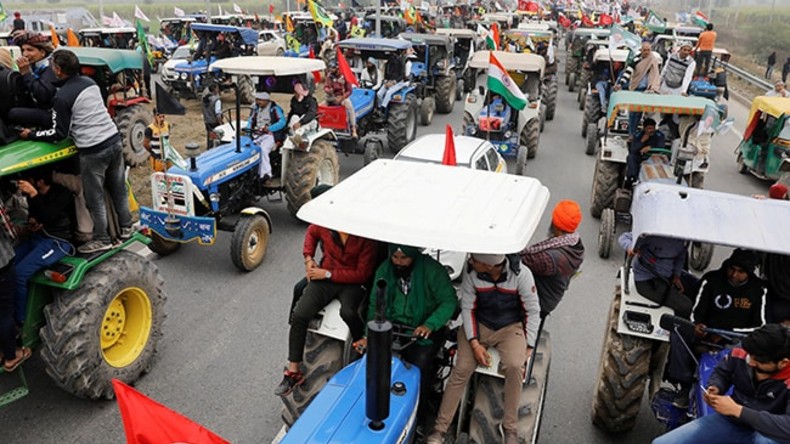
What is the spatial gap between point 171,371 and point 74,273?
1373mm

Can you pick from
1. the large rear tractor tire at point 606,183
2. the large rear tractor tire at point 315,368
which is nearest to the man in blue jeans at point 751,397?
the large rear tractor tire at point 315,368

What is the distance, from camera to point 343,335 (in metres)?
4.16

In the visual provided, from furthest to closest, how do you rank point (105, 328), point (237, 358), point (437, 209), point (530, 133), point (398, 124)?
point (398, 124), point (530, 133), point (237, 358), point (105, 328), point (437, 209)

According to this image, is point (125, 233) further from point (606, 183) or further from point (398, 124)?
point (398, 124)

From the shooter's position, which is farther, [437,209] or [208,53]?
[208,53]

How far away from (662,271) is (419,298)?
2.07 meters

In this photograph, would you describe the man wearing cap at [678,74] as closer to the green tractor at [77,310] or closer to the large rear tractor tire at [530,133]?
the large rear tractor tire at [530,133]

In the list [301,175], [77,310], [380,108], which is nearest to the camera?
[77,310]

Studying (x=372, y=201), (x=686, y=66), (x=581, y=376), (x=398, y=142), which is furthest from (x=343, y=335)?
(x=686, y=66)

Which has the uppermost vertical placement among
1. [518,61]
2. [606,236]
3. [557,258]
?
[518,61]

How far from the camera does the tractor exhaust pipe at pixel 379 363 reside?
2701mm

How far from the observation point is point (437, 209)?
361 centimetres

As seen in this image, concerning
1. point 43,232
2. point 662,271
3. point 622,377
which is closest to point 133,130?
point 43,232

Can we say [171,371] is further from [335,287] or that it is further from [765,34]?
[765,34]
